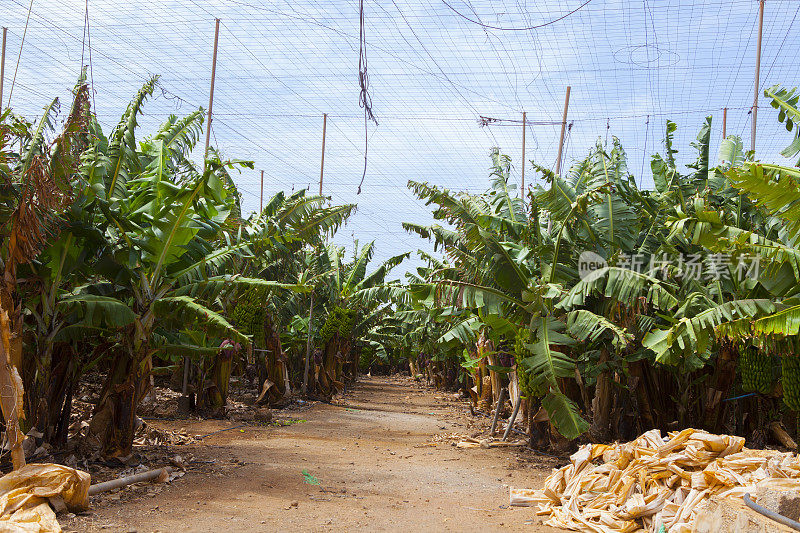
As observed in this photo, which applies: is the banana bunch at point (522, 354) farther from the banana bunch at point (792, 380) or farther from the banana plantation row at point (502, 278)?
the banana bunch at point (792, 380)

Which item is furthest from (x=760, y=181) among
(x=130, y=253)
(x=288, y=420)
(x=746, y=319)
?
(x=288, y=420)

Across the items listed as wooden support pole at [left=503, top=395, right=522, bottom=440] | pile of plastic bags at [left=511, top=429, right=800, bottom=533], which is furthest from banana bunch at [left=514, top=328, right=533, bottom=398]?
pile of plastic bags at [left=511, top=429, right=800, bottom=533]

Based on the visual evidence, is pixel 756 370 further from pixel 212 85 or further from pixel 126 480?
pixel 212 85

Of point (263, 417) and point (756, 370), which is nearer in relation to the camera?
point (756, 370)

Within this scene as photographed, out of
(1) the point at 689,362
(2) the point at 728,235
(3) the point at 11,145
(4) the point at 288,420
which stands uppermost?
(3) the point at 11,145

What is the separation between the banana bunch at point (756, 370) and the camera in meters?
8.29

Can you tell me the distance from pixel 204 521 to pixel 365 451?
5245 millimetres

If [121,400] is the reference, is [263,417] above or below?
below

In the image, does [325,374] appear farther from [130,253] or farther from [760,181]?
[760,181]

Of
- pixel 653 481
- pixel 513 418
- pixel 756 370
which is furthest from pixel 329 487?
pixel 756 370

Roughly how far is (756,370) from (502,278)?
3.62m

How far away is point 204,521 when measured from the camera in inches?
Result: 225

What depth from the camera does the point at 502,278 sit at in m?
9.66

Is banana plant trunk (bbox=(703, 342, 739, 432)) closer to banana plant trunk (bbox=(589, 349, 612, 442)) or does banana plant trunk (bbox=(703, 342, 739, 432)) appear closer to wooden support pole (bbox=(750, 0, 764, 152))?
banana plant trunk (bbox=(589, 349, 612, 442))
